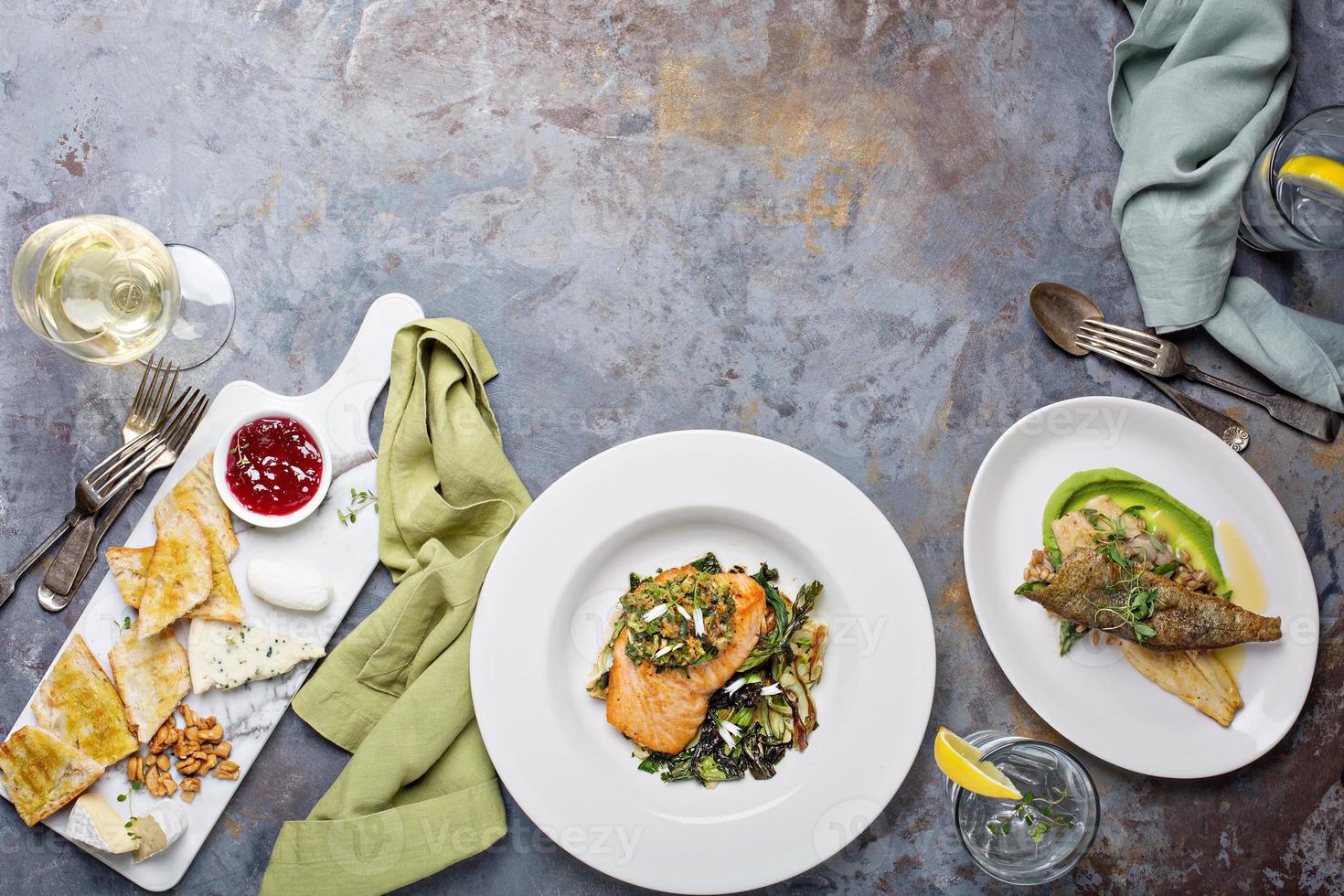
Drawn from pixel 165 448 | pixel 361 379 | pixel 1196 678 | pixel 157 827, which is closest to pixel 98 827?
pixel 157 827

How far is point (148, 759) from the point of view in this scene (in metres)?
2.61

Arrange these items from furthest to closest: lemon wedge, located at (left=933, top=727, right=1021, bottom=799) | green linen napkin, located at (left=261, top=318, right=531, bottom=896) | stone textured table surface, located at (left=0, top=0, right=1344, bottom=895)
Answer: stone textured table surface, located at (left=0, top=0, right=1344, bottom=895)
green linen napkin, located at (left=261, top=318, right=531, bottom=896)
lemon wedge, located at (left=933, top=727, right=1021, bottom=799)

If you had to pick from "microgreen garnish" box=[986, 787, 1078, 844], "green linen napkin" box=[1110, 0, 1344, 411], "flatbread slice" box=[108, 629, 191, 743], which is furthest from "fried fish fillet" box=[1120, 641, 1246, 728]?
"flatbread slice" box=[108, 629, 191, 743]

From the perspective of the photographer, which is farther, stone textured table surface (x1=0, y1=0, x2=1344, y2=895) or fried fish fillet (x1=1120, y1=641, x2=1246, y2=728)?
stone textured table surface (x1=0, y1=0, x2=1344, y2=895)

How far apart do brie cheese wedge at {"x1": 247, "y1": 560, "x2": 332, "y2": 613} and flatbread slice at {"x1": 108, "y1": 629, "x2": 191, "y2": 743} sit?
13.5 inches

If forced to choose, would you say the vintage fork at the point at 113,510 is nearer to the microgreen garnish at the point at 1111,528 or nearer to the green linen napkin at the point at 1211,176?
the microgreen garnish at the point at 1111,528

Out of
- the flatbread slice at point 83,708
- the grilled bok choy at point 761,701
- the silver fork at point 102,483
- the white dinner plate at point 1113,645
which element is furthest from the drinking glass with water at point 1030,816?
the silver fork at point 102,483

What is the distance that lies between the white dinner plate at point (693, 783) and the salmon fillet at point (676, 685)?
168 mm

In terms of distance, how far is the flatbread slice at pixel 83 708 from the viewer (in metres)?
2.58

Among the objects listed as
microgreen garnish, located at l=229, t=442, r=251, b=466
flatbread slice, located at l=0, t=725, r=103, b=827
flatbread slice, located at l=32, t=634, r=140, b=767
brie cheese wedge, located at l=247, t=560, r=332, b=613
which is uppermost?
microgreen garnish, located at l=229, t=442, r=251, b=466

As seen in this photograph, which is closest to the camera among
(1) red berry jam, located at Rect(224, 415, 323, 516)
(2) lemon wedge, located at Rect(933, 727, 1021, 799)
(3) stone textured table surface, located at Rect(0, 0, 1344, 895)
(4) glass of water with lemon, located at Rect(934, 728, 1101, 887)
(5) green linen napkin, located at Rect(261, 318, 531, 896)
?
(2) lemon wedge, located at Rect(933, 727, 1021, 799)

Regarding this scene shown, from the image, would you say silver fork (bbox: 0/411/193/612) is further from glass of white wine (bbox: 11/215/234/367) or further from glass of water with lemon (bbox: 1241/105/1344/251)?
glass of water with lemon (bbox: 1241/105/1344/251)

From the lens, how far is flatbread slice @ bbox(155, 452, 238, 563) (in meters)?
2.62

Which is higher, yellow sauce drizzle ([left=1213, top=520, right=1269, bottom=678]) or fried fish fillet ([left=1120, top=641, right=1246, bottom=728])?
yellow sauce drizzle ([left=1213, top=520, right=1269, bottom=678])
